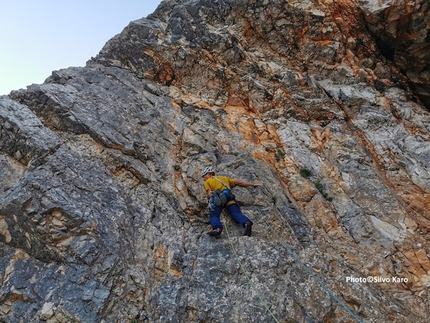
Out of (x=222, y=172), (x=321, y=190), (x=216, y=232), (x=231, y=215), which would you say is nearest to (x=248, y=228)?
(x=231, y=215)

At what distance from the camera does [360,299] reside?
7160 mm

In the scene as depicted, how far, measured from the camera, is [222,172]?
10039 mm

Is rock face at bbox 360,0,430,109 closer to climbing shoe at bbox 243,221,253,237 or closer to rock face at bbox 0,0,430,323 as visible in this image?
rock face at bbox 0,0,430,323

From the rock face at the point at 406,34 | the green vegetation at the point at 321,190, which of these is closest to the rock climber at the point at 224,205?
the green vegetation at the point at 321,190

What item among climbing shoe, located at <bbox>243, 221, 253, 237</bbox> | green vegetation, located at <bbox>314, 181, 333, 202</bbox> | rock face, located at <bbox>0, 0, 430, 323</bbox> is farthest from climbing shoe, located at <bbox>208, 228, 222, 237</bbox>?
green vegetation, located at <bbox>314, 181, 333, 202</bbox>

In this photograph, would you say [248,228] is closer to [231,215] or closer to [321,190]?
[231,215]

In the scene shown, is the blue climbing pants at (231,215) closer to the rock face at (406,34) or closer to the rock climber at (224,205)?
the rock climber at (224,205)

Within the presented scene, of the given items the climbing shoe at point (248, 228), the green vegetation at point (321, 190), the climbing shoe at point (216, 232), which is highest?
the climbing shoe at point (216, 232)

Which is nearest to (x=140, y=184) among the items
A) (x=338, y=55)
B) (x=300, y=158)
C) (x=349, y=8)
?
(x=300, y=158)

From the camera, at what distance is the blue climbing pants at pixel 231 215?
26.2 feet

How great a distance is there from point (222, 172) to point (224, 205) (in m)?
1.95

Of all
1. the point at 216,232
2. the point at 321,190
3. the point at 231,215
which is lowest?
the point at 321,190

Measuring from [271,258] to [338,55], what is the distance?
1126cm

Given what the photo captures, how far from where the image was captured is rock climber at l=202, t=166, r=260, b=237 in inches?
312
